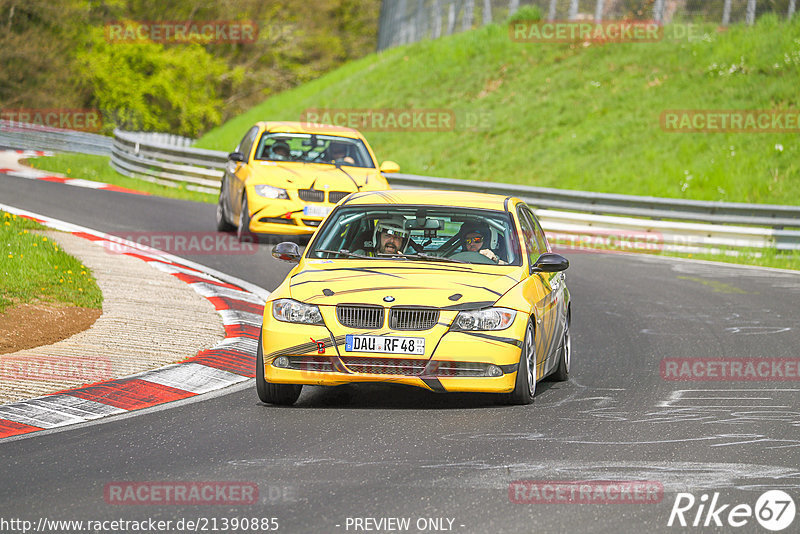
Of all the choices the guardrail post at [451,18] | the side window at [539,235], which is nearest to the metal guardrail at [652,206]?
the side window at [539,235]

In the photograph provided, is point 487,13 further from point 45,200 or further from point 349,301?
point 349,301

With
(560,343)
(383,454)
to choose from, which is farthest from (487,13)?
(383,454)

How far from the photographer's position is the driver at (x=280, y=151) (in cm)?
1820

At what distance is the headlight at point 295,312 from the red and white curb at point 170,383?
961 millimetres

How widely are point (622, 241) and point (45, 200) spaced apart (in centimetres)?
1010

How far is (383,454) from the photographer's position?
22.7ft

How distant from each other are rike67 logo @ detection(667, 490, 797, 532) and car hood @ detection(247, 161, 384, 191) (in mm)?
11683

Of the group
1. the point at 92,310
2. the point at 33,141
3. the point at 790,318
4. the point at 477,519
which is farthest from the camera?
the point at 33,141

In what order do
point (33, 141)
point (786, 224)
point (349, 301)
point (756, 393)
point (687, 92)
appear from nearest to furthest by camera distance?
1. point (349, 301)
2. point (756, 393)
3. point (786, 224)
4. point (687, 92)
5. point (33, 141)

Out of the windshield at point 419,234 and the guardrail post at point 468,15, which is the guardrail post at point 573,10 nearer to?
the guardrail post at point 468,15

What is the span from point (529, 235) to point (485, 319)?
168 cm

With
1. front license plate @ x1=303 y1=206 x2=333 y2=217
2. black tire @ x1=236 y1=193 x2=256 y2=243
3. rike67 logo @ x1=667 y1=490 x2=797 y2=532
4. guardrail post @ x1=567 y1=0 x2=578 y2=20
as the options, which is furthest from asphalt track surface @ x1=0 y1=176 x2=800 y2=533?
guardrail post @ x1=567 y1=0 x2=578 y2=20

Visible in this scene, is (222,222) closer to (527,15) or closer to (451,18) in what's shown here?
(527,15)

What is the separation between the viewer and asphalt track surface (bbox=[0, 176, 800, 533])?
571 cm
